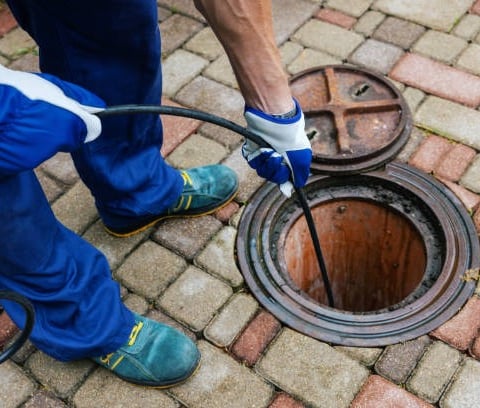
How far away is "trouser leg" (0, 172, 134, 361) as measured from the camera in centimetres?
177

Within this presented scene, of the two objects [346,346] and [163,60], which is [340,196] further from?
[163,60]

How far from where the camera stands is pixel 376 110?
291 centimetres

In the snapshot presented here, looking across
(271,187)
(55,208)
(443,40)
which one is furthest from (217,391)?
(443,40)

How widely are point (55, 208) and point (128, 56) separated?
92cm

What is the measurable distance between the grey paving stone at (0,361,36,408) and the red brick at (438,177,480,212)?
1.79 m

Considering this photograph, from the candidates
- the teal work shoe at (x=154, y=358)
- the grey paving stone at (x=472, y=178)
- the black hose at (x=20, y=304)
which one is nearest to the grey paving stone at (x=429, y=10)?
the grey paving stone at (x=472, y=178)

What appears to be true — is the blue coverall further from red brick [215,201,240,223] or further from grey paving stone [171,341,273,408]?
red brick [215,201,240,223]

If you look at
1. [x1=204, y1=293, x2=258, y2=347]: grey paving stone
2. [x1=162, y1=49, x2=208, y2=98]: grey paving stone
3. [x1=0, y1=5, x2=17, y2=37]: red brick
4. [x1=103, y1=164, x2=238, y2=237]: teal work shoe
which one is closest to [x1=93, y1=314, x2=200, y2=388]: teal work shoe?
[x1=204, y1=293, x2=258, y2=347]: grey paving stone

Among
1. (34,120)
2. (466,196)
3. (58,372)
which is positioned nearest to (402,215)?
(466,196)

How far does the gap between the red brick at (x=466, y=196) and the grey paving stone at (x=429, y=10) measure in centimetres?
107

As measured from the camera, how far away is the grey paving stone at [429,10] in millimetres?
3330

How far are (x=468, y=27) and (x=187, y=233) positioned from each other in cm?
187

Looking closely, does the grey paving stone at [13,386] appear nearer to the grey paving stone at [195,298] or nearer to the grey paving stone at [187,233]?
the grey paving stone at [195,298]

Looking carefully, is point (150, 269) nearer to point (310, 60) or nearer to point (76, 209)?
point (76, 209)
